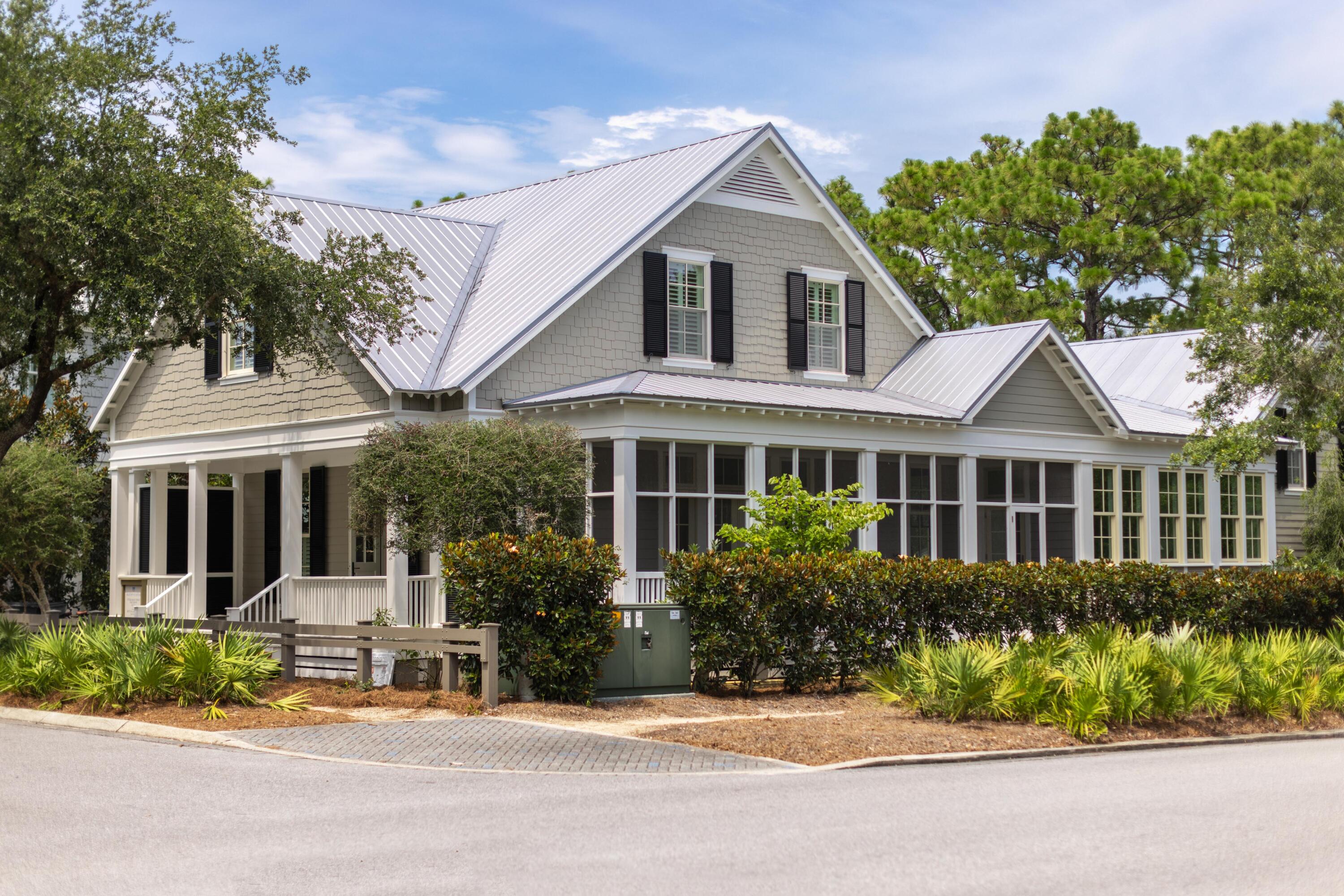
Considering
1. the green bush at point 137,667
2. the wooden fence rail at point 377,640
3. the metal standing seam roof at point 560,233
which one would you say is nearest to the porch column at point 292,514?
the wooden fence rail at point 377,640

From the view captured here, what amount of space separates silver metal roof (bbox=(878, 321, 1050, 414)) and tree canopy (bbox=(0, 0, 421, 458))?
9665 mm

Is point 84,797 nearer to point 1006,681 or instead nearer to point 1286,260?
point 1006,681

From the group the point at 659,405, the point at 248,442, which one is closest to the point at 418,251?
the point at 248,442

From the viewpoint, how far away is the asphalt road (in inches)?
317

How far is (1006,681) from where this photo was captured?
52.0 ft

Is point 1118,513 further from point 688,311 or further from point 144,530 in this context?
point 144,530

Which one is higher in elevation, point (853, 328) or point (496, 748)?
point (853, 328)

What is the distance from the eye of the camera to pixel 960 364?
26.5m

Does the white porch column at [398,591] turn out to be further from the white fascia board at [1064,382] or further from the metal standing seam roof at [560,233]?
the white fascia board at [1064,382]

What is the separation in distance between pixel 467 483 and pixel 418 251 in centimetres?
852

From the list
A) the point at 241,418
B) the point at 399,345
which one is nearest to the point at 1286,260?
the point at 399,345

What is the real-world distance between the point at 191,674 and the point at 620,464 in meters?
6.85

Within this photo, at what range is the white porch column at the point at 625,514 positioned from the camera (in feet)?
67.1

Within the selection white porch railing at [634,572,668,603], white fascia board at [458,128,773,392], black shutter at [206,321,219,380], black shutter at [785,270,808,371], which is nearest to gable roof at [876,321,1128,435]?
black shutter at [785,270,808,371]
